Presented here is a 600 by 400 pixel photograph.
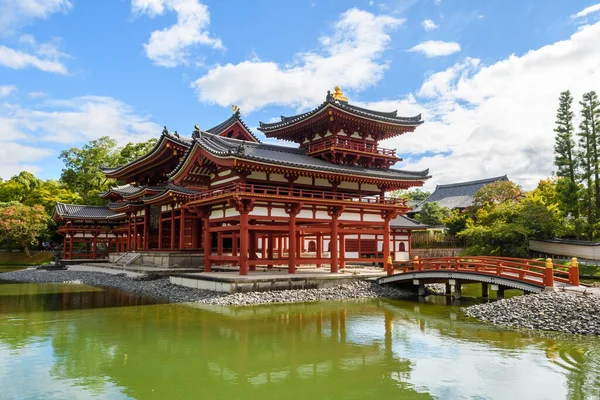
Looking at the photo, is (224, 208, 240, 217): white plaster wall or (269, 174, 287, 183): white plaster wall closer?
(224, 208, 240, 217): white plaster wall

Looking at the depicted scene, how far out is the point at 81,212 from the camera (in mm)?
41969

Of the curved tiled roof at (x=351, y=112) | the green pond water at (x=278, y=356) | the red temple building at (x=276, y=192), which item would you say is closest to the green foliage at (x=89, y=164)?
the red temple building at (x=276, y=192)

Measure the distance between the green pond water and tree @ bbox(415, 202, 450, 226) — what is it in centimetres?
3445

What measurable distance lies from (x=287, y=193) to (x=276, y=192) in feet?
4.12

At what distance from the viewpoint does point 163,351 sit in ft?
40.4

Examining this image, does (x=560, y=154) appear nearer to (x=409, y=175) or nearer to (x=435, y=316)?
(x=409, y=175)

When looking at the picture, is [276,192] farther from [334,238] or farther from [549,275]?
[549,275]

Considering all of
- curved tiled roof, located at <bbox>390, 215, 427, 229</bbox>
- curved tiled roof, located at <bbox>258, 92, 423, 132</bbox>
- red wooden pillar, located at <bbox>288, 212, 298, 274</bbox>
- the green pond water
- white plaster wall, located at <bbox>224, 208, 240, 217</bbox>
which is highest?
curved tiled roof, located at <bbox>258, 92, 423, 132</bbox>

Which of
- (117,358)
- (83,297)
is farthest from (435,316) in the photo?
(83,297)

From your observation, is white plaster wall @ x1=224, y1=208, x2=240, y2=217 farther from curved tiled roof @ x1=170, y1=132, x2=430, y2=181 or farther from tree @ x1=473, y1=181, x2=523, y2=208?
tree @ x1=473, y1=181, x2=523, y2=208

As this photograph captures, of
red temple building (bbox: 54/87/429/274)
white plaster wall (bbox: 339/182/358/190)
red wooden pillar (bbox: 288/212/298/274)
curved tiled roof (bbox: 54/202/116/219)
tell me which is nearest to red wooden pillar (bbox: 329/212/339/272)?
red temple building (bbox: 54/87/429/274)

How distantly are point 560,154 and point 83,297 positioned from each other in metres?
36.9

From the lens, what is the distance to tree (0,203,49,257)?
139ft

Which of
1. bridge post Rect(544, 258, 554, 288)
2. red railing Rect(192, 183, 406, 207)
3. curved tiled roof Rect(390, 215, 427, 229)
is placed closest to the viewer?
bridge post Rect(544, 258, 554, 288)
